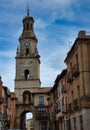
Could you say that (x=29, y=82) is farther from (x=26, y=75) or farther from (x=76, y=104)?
(x=76, y=104)

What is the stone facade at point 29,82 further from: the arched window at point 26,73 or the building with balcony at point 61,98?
the building with balcony at point 61,98

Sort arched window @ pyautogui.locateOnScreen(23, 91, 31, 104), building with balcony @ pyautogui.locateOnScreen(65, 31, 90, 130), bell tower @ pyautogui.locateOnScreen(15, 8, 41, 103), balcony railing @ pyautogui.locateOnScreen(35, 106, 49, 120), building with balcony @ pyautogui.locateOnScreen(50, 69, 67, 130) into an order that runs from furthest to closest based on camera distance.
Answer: arched window @ pyautogui.locateOnScreen(23, 91, 31, 104)
bell tower @ pyautogui.locateOnScreen(15, 8, 41, 103)
balcony railing @ pyautogui.locateOnScreen(35, 106, 49, 120)
building with balcony @ pyautogui.locateOnScreen(50, 69, 67, 130)
building with balcony @ pyautogui.locateOnScreen(65, 31, 90, 130)

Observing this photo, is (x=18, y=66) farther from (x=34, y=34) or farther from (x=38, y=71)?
(x=34, y=34)

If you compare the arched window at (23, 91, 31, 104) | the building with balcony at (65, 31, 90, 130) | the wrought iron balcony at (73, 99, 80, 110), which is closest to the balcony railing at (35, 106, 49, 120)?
the arched window at (23, 91, 31, 104)

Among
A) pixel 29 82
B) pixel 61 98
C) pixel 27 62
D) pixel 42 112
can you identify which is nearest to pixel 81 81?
pixel 61 98

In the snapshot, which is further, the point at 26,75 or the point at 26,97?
the point at 26,75

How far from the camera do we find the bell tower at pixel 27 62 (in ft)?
261

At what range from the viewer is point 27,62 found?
8106cm

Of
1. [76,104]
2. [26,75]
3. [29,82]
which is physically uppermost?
[26,75]

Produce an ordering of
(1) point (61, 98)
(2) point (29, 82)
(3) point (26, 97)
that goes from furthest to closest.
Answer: (3) point (26, 97), (2) point (29, 82), (1) point (61, 98)

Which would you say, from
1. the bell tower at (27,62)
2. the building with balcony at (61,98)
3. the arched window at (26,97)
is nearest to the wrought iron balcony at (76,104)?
the building with balcony at (61,98)

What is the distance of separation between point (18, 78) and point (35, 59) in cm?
725

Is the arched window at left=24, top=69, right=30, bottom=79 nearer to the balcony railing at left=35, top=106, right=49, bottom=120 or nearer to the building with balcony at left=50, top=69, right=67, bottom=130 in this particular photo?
the balcony railing at left=35, top=106, right=49, bottom=120

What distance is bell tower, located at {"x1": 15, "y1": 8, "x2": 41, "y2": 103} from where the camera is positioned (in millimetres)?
79562
